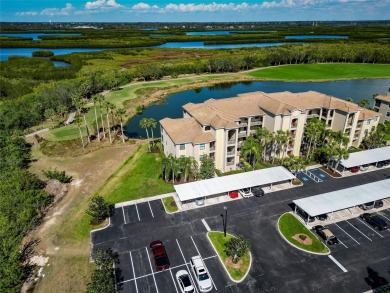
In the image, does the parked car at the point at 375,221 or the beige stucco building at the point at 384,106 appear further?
the beige stucco building at the point at 384,106

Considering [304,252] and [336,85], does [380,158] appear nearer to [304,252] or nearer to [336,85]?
[304,252]

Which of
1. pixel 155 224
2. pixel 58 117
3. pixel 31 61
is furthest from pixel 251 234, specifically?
pixel 31 61

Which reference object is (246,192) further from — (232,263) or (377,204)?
(377,204)

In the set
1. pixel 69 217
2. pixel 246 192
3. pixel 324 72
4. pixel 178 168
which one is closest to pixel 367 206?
pixel 246 192

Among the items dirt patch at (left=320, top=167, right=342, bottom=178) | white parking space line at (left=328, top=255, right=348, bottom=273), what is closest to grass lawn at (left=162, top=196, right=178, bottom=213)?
white parking space line at (left=328, top=255, right=348, bottom=273)

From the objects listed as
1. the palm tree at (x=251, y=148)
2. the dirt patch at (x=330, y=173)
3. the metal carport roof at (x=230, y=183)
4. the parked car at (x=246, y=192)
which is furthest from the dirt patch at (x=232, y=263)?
the dirt patch at (x=330, y=173)

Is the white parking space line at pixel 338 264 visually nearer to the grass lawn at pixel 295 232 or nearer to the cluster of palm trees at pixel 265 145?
the grass lawn at pixel 295 232
